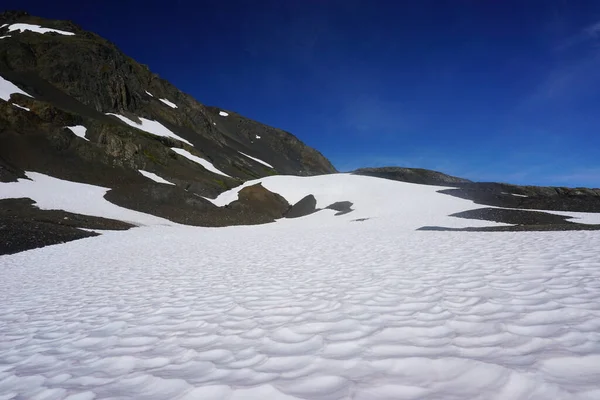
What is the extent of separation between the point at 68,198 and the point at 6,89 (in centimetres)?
3149

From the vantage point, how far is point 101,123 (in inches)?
1768

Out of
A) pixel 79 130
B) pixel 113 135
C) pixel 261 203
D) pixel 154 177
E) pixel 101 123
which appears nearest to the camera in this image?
pixel 261 203

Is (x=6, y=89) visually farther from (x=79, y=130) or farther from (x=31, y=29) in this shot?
(x=31, y=29)

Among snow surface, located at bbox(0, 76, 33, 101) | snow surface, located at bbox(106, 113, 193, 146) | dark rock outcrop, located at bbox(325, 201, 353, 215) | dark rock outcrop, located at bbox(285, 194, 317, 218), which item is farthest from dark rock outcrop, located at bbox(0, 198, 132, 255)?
snow surface, located at bbox(106, 113, 193, 146)

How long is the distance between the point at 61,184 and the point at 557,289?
124 feet

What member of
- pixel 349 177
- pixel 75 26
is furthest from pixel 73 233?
pixel 75 26

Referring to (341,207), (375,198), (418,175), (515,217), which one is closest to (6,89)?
(341,207)

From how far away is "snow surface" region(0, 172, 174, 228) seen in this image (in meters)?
25.4

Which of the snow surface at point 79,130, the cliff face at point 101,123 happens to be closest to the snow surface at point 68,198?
the cliff face at point 101,123

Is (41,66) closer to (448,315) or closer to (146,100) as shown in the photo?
(146,100)

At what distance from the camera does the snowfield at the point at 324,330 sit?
2.43m

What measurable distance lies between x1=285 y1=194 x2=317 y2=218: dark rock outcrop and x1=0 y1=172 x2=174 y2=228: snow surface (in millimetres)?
12579

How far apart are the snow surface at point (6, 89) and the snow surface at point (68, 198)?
66.3ft

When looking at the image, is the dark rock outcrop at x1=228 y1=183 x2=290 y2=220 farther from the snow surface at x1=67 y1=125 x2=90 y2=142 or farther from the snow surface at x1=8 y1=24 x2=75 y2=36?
the snow surface at x1=8 y1=24 x2=75 y2=36
